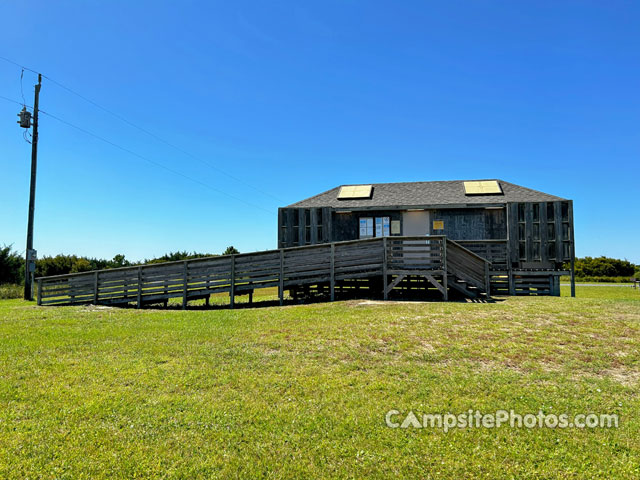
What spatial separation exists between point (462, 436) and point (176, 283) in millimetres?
12538

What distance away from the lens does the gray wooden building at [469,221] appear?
646 inches

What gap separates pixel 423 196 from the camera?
64.4 ft

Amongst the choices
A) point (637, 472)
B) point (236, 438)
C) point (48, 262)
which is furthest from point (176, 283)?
point (48, 262)

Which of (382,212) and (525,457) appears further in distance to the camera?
(382,212)

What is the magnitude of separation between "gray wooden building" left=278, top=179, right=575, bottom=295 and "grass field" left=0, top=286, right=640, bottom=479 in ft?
28.9

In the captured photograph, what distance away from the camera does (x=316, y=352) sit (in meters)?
5.97

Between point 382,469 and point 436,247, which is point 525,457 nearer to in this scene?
point 382,469

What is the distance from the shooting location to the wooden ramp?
41.3 feet

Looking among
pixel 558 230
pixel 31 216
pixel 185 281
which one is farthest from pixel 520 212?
pixel 31 216

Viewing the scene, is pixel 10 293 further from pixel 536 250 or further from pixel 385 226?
pixel 536 250

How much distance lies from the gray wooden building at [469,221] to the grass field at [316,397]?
8.82 m

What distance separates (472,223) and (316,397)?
16494 millimetres

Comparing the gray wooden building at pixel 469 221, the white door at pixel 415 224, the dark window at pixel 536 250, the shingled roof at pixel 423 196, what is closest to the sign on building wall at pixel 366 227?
the gray wooden building at pixel 469 221

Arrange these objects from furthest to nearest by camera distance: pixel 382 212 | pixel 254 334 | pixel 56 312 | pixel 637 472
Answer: pixel 382 212 < pixel 56 312 < pixel 254 334 < pixel 637 472
